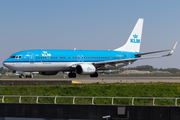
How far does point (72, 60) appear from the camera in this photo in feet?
182

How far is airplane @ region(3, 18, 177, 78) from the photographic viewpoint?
50.4m

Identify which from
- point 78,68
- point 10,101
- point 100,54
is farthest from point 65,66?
point 10,101

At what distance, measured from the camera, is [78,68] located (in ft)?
180

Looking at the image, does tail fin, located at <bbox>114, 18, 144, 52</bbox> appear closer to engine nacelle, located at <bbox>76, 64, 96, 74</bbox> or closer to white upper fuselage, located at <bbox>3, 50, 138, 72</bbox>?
white upper fuselage, located at <bbox>3, 50, 138, 72</bbox>

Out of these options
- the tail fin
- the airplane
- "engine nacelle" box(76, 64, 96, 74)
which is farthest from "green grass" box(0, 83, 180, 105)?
the tail fin

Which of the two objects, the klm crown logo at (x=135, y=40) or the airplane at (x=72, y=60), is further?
the klm crown logo at (x=135, y=40)

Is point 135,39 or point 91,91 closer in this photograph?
point 91,91

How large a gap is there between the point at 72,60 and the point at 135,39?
19500 millimetres

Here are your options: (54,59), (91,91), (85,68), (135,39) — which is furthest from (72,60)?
(91,91)

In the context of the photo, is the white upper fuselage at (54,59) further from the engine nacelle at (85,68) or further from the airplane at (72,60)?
the engine nacelle at (85,68)

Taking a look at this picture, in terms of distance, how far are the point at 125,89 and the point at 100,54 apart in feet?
93.7

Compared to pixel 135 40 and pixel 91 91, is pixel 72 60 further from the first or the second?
pixel 91 91

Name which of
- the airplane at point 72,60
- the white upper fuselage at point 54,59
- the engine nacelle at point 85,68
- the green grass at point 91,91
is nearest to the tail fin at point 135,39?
the airplane at point 72,60

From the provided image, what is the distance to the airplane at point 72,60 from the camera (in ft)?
165
